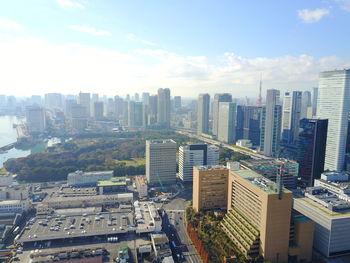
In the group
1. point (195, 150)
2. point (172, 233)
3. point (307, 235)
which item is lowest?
point (172, 233)

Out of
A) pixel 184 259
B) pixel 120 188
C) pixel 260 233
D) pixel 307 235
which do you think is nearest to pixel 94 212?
pixel 120 188

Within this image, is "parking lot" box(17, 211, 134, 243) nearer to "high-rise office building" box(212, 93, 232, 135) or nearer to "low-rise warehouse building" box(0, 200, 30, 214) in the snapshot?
"low-rise warehouse building" box(0, 200, 30, 214)

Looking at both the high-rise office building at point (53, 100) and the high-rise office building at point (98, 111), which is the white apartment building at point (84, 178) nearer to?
the high-rise office building at point (98, 111)

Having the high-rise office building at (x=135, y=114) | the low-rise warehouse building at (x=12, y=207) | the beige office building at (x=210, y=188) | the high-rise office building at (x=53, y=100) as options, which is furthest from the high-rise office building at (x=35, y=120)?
the high-rise office building at (x=53, y=100)

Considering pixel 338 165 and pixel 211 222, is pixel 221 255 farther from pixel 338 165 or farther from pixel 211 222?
pixel 338 165

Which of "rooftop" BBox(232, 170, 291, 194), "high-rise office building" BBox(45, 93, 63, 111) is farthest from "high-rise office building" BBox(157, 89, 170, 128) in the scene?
"high-rise office building" BBox(45, 93, 63, 111)

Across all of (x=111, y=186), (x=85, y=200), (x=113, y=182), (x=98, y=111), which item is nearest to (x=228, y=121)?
(x=113, y=182)
